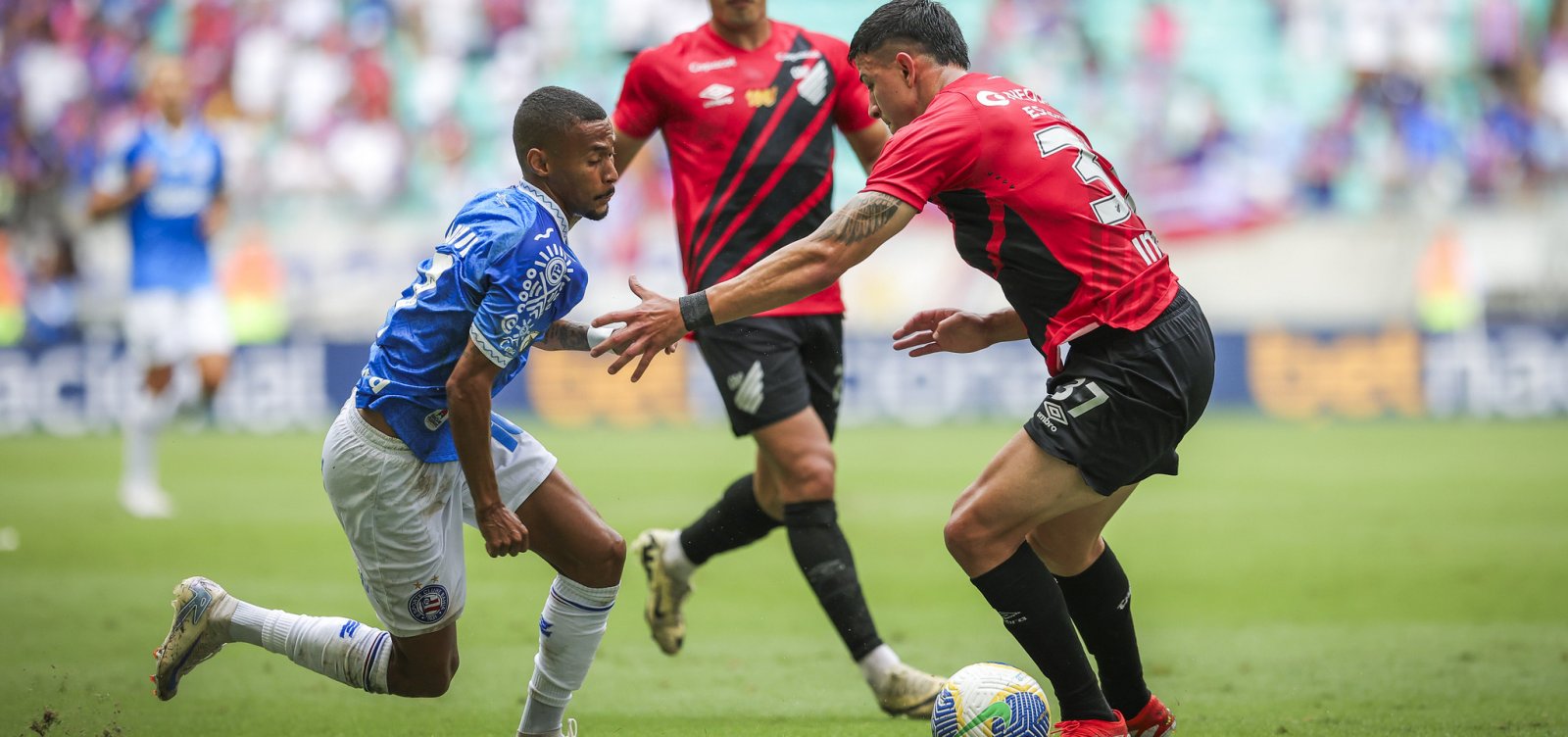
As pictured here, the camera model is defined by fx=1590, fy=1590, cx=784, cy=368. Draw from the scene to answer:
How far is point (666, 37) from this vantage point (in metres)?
22.2

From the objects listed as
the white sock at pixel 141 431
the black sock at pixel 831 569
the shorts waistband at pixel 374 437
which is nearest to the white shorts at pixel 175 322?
the white sock at pixel 141 431

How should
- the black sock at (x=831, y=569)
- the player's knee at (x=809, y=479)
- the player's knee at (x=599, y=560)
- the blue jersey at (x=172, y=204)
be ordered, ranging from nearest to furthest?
the player's knee at (x=599, y=560) < the black sock at (x=831, y=569) < the player's knee at (x=809, y=479) < the blue jersey at (x=172, y=204)

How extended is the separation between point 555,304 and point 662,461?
10100 millimetres

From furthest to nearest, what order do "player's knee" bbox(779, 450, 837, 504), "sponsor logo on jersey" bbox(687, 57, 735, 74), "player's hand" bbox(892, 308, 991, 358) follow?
"sponsor logo on jersey" bbox(687, 57, 735, 74) → "player's knee" bbox(779, 450, 837, 504) → "player's hand" bbox(892, 308, 991, 358)

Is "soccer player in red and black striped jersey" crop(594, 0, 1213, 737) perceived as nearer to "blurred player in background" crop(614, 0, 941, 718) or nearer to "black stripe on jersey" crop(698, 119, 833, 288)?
"blurred player in background" crop(614, 0, 941, 718)

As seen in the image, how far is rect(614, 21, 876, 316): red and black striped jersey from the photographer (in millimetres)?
6676

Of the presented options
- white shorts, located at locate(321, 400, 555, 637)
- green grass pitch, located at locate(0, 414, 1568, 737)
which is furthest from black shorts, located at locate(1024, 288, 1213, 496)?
white shorts, located at locate(321, 400, 555, 637)

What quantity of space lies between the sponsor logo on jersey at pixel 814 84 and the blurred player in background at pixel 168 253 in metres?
7.28

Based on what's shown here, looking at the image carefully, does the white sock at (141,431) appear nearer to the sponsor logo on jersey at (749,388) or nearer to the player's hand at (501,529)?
the sponsor logo on jersey at (749,388)

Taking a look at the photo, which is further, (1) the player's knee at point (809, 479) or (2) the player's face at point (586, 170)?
(1) the player's knee at point (809, 479)

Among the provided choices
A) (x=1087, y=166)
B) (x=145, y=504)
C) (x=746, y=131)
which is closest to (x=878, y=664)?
(x=1087, y=166)

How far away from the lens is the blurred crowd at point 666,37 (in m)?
21.9

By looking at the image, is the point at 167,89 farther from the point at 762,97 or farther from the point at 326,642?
the point at 326,642

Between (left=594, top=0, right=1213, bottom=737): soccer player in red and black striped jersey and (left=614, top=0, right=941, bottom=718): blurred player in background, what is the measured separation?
1663mm
